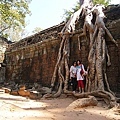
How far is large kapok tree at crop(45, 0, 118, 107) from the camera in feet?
19.7

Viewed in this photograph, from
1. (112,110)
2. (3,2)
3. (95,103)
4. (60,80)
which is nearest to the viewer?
(112,110)

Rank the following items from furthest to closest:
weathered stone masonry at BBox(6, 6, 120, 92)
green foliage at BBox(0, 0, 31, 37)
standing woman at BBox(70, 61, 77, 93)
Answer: green foliage at BBox(0, 0, 31, 37), standing woman at BBox(70, 61, 77, 93), weathered stone masonry at BBox(6, 6, 120, 92)

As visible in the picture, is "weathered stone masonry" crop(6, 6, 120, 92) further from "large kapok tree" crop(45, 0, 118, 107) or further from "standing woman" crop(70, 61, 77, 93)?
"standing woman" crop(70, 61, 77, 93)

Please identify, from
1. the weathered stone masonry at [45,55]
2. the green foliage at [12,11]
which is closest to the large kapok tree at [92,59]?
the weathered stone masonry at [45,55]

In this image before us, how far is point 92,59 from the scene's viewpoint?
6562 mm

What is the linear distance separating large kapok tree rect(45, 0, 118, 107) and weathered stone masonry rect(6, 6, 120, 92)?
8.2 inches

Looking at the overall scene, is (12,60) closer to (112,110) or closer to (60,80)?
(60,80)

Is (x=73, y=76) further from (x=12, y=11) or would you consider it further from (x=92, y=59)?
(x=12, y=11)

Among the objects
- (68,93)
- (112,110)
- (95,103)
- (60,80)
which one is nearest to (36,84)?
(60,80)

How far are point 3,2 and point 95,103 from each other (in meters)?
8.62

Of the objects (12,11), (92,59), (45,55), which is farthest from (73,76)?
(12,11)

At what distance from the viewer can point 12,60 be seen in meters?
12.0

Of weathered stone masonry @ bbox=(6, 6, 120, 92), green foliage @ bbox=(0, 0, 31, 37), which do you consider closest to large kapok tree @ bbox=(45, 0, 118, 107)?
→ weathered stone masonry @ bbox=(6, 6, 120, 92)

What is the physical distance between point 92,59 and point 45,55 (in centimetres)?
324
